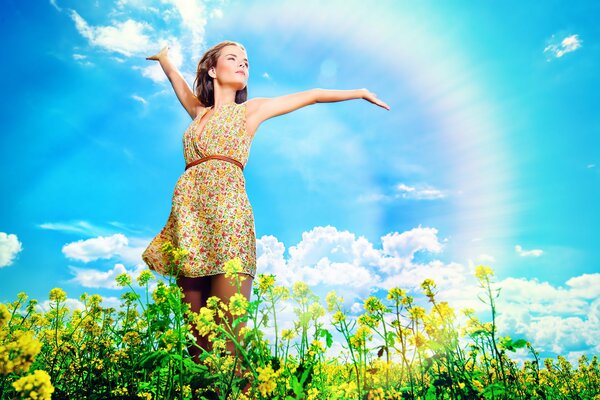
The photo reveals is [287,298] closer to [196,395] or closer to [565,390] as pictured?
[196,395]

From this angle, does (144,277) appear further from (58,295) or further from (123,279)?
(58,295)

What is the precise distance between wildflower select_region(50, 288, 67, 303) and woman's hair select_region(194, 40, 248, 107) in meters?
2.94

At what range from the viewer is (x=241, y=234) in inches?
155

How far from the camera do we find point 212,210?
4.07 meters

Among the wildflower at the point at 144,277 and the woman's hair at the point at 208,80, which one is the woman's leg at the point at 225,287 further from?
the woman's hair at the point at 208,80

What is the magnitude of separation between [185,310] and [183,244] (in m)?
1.58

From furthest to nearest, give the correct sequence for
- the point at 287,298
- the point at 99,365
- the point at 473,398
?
the point at 99,365
the point at 287,298
the point at 473,398

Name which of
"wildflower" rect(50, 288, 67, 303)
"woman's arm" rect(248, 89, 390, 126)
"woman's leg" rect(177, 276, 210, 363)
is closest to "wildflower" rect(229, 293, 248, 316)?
"woman's leg" rect(177, 276, 210, 363)

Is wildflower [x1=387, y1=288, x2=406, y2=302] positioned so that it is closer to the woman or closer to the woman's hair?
the woman

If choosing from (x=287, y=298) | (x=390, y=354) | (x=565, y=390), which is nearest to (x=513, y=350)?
(x=390, y=354)

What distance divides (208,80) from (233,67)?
578mm

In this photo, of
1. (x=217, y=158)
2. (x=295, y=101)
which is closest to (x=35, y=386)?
(x=217, y=158)

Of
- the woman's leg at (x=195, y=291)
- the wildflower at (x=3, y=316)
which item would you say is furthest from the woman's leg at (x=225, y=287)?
the wildflower at (x=3, y=316)

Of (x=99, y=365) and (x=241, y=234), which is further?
(x=241, y=234)
